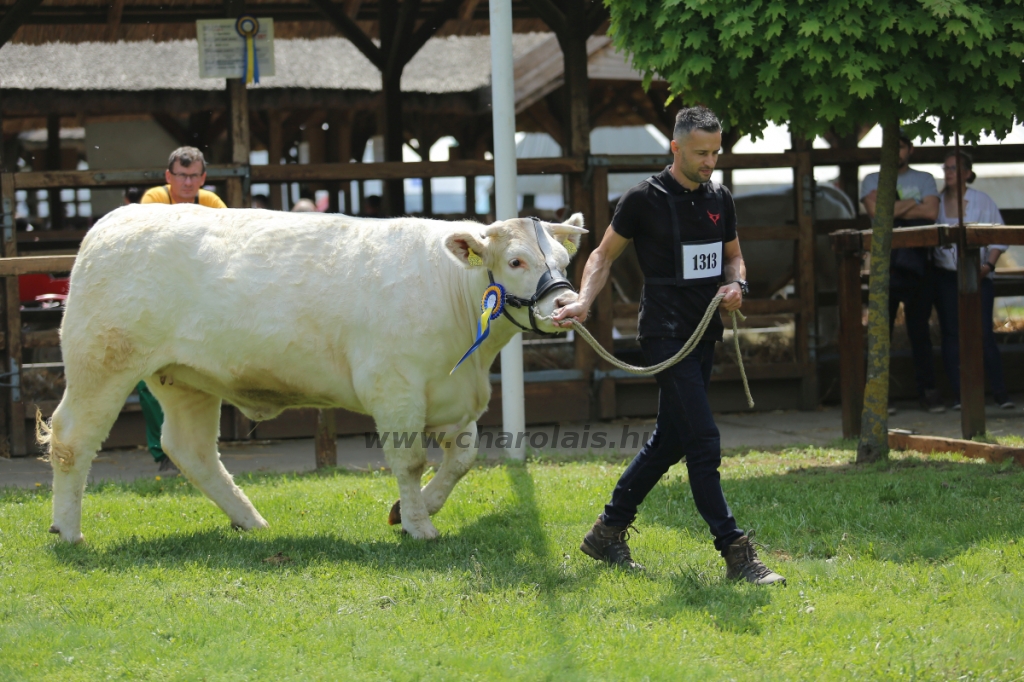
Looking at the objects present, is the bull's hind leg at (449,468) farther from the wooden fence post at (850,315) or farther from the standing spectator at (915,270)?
the standing spectator at (915,270)

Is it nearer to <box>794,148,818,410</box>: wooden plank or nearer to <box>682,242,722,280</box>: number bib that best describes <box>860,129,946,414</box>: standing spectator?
<box>794,148,818,410</box>: wooden plank

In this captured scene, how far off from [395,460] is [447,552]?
59 cm

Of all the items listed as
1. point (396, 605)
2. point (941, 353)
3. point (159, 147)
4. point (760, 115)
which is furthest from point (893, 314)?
point (159, 147)

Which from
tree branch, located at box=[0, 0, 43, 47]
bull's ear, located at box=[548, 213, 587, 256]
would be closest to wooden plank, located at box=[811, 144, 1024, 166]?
bull's ear, located at box=[548, 213, 587, 256]

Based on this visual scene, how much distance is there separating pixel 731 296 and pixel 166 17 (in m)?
8.44

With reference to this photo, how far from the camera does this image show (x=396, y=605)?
168 inches

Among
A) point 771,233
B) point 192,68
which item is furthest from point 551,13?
point 192,68

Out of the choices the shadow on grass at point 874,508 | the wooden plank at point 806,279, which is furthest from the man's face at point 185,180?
the wooden plank at point 806,279

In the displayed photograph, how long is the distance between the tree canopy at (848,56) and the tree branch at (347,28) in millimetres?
4648

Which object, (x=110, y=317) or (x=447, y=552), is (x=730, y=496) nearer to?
(x=447, y=552)

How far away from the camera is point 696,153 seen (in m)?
4.52

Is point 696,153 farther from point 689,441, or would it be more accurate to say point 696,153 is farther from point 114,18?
point 114,18

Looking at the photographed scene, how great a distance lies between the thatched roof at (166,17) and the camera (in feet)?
35.3

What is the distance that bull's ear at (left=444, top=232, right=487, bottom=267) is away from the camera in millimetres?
5145
